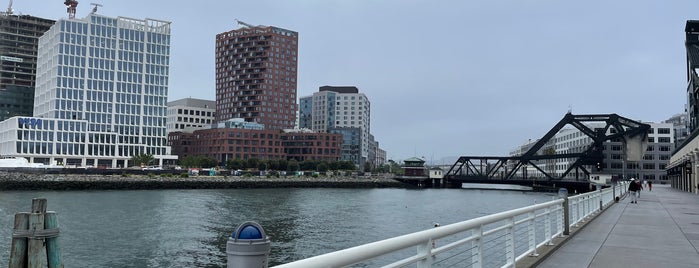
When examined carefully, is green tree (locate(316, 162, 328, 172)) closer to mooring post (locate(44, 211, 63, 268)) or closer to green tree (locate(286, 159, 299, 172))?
green tree (locate(286, 159, 299, 172))

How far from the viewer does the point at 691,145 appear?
59688 millimetres

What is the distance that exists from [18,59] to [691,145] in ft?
672

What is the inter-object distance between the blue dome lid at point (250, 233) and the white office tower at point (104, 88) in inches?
6378

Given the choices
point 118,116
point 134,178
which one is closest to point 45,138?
point 118,116

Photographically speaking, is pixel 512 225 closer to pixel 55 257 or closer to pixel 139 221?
pixel 55 257

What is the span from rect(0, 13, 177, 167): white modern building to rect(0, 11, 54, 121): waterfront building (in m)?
21.1

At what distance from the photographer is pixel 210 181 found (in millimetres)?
131500

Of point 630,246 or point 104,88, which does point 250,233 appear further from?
point 104,88

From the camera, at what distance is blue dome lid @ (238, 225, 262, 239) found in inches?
168

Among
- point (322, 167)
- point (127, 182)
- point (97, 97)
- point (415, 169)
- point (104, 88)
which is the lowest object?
point (127, 182)

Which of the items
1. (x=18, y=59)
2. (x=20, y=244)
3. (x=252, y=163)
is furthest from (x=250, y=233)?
(x=18, y=59)

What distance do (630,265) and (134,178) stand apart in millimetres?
127294

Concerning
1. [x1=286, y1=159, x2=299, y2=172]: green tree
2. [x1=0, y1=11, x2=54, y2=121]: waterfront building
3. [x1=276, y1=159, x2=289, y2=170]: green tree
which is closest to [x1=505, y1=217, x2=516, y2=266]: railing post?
[x1=276, y1=159, x2=289, y2=170]: green tree

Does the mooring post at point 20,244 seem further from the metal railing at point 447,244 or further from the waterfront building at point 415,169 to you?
the waterfront building at point 415,169
